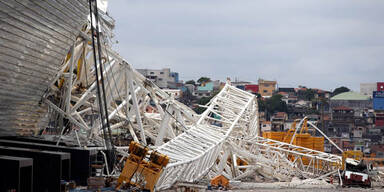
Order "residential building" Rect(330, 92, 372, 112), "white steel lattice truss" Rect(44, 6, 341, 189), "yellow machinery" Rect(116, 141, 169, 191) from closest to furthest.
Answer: "yellow machinery" Rect(116, 141, 169, 191)
"white steel lattice truss" Rect(44, 6, 341, 189)
"residential building" Rect(330, 92, 372, 112)

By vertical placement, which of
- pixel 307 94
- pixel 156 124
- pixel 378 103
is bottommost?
pixel 156 124

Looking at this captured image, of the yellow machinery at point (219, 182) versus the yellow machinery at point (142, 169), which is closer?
the yellow machinery at point (142, 169)

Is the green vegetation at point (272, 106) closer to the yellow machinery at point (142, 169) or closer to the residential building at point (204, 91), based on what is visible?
the residential building at point (204, 91)

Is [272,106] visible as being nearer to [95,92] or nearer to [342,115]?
[342,115]

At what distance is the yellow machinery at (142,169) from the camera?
109ft

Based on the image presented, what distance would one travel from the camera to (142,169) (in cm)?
3344

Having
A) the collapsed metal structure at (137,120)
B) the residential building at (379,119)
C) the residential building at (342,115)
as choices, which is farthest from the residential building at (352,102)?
the collapsed metal structure at (137,120)

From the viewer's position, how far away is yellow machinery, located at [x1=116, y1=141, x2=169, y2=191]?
3319cm

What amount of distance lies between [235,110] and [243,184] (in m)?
13.9

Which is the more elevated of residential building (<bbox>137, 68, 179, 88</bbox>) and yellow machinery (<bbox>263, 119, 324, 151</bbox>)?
residential building (<bbox>137, 68, 179, 88</bbox>)

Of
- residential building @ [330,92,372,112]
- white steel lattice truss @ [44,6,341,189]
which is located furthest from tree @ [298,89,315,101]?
white steel lattice truss @ [44,6,341,189]

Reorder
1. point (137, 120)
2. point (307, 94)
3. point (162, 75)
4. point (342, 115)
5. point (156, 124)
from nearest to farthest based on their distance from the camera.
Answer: point (137, 120), point (156, 124), point (342, 115), point (162, 75), point (307, 94)

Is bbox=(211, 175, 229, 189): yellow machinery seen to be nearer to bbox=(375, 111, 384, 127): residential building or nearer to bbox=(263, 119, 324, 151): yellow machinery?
bbox=(263, 119, 324, 151): yellow machinery

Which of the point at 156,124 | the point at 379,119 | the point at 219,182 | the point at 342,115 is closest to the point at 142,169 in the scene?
the point at 219,182
